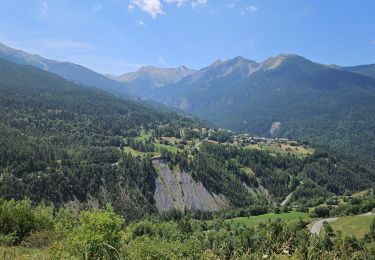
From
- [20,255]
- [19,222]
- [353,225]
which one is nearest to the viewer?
[20,255]

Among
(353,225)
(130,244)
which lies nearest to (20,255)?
(130,244)

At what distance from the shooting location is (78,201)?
174 meters

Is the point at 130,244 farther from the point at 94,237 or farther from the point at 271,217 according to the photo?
the point at 271,217

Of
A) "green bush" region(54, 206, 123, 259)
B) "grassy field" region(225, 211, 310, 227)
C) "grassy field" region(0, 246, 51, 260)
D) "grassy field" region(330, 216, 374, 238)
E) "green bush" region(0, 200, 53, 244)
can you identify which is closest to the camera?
"green bush" region(54, 206, 123, 259)

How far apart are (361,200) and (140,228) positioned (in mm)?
117213

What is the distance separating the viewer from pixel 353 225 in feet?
474

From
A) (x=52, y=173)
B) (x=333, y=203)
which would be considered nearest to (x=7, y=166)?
(x=52, y=173)

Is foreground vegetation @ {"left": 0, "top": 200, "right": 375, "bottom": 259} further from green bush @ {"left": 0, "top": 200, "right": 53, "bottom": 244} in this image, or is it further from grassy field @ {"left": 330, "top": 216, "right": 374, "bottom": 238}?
grassy field @ {"left": 330, "top": 216, "right": 374, "bottom": 238}

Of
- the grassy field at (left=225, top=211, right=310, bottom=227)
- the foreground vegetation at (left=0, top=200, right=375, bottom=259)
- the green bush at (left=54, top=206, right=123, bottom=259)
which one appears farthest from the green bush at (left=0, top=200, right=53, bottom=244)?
the grassy field at (left=225, top=211, right=310, bottom=227)

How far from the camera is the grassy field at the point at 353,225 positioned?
441 feet

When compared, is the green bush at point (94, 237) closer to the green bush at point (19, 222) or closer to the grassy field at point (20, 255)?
the grassy field at point (20, 255)

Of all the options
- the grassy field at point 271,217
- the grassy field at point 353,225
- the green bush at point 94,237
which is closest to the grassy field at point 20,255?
the green bush at point 94,237

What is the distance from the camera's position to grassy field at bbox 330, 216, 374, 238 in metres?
134

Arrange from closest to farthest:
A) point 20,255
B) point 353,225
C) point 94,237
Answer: point 94,237
point 20,255
point 353,225
